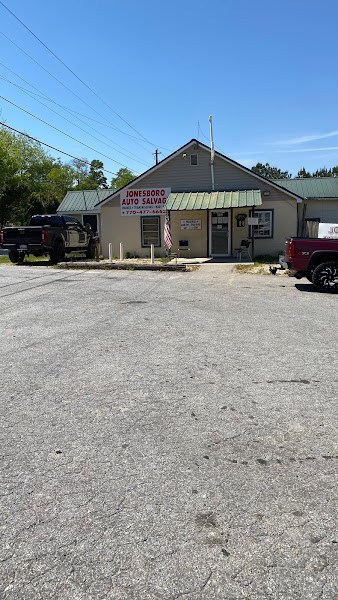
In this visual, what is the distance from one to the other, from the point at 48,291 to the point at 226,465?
9468mm

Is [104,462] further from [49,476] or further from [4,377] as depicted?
[4,377]

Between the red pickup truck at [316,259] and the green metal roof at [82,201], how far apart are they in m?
22.1

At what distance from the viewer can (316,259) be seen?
38.6 ft

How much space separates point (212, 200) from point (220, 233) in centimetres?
199

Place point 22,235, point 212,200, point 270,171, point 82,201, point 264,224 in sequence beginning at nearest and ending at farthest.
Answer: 1. point 22,235
2. point 212,200
3. point 264,224
4. point 82,201
5. point 270,171

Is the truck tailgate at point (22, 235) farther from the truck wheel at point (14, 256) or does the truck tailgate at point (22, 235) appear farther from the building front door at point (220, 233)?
the building front door at point (220, 233)

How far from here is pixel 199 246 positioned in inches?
858

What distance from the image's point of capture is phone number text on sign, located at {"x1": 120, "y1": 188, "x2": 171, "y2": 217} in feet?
71.9

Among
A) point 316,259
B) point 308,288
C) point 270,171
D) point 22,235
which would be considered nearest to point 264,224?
point 308,288

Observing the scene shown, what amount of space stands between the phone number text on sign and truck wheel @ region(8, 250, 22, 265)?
5450mm

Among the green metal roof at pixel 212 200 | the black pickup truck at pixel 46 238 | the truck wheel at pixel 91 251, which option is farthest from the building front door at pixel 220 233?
the black pickup truck at pixel 46 238

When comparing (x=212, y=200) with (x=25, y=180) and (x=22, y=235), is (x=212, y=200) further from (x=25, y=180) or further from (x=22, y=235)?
(x=25, y=180)

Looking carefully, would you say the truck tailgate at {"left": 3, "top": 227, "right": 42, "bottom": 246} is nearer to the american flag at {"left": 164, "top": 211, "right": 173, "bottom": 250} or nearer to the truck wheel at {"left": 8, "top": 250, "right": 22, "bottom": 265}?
the truck wheel at {"left": 8, "top": 250, "right": 22, "bottom": 265}

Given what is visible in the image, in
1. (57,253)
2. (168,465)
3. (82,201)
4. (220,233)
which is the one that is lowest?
(168,465)
